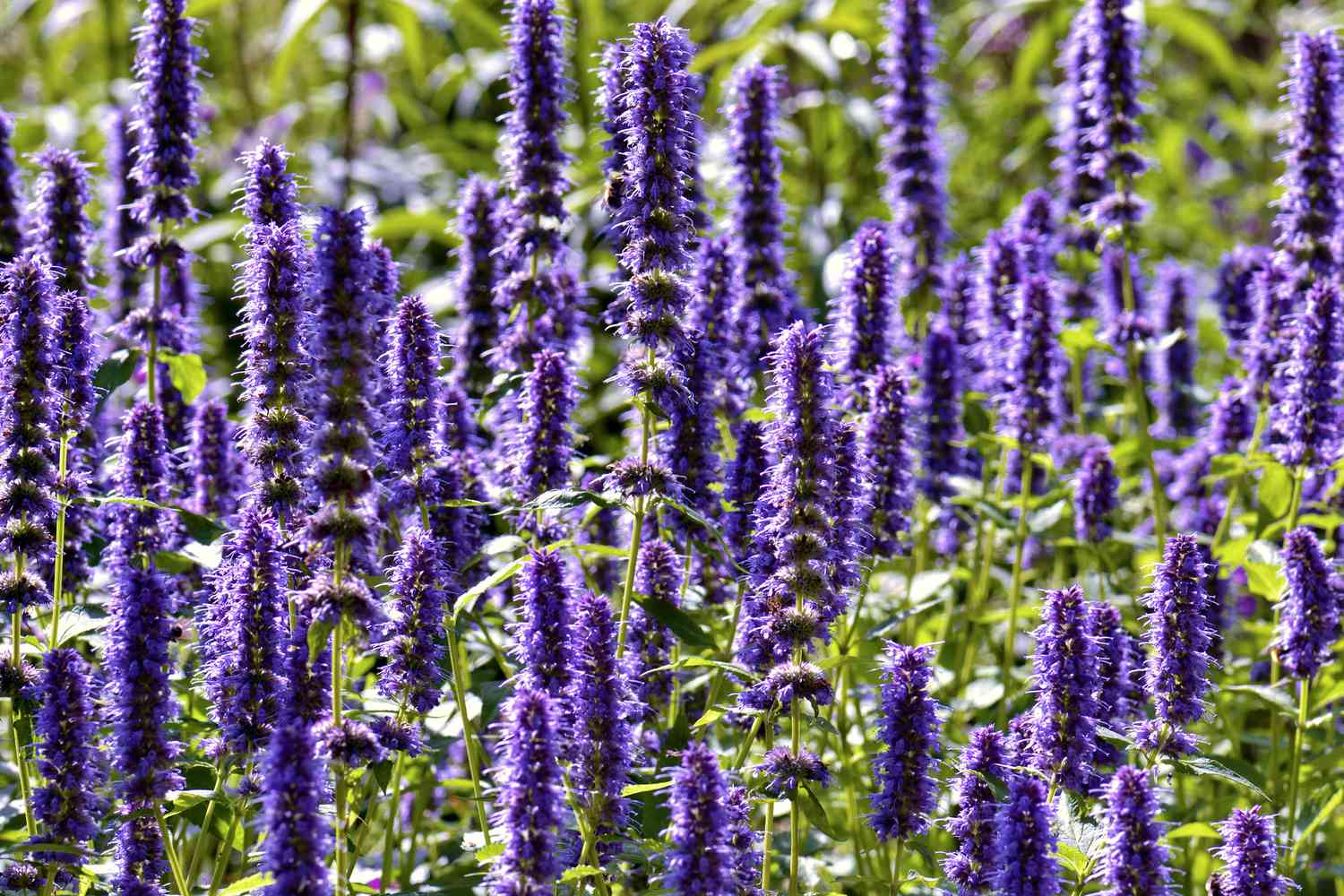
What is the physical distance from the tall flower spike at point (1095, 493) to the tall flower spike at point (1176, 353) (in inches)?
60.8

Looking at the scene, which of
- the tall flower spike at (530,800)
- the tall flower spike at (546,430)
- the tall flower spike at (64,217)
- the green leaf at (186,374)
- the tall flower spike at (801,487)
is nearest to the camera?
the tall flower spike at (530,800)

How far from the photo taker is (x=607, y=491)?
458 cm

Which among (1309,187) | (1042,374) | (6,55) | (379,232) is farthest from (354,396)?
(6,55)

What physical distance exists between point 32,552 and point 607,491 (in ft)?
5.15

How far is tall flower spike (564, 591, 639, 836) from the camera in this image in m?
3.89

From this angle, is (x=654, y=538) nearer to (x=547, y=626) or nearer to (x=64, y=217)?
(x=547, y=626)

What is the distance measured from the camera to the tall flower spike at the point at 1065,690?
13.3 feet

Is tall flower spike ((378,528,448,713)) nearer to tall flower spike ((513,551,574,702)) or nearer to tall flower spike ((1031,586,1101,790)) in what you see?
tall flower spike ((513,551,574,702))

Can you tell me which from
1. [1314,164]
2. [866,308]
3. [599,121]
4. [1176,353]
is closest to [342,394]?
[866,308]

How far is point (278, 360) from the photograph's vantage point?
404cm

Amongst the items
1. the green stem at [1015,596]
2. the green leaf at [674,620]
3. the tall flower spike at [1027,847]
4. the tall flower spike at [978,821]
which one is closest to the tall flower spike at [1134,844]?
the tall flower spike at [1027,847]

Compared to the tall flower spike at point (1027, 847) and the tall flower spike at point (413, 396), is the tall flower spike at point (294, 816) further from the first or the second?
the tall flower spike at point (1027, 847)

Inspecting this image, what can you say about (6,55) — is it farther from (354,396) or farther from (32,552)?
(354,396)

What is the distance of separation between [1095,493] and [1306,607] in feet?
5.13
